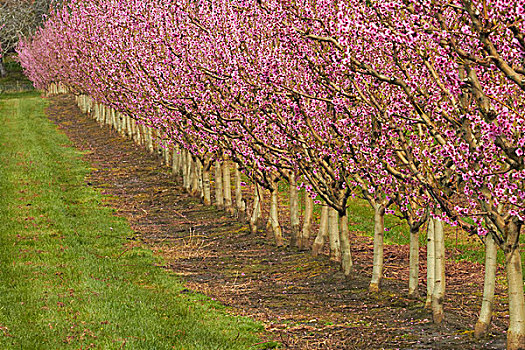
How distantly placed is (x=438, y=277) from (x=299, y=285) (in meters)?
4.05

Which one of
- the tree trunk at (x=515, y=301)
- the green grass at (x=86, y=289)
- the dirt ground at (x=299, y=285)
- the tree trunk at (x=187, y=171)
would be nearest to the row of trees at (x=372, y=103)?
the tree trunk at (x=515, y=301)

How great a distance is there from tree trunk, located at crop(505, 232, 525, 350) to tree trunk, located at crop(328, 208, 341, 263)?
21.3 feet

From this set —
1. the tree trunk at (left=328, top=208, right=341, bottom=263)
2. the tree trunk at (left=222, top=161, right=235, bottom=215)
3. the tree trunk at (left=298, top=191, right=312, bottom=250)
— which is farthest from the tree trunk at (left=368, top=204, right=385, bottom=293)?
the tree trunk at (left=222, top=161, right=235, bottom=215)

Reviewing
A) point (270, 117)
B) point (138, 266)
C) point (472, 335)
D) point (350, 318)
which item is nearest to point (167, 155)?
point (138, 266)

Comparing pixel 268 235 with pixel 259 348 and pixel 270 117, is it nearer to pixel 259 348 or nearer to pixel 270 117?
pixel 270 117

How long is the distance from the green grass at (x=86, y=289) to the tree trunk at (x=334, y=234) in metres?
3.76

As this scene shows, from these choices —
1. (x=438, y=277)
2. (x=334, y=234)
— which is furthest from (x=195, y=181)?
(x=438, y=277)

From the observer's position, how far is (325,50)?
12.4 m

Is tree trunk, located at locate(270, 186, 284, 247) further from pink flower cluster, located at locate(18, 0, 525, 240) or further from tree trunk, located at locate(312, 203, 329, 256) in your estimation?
tree trunk, located at locate(312, 203, 329, 256)

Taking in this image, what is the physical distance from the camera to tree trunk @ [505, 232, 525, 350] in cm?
936

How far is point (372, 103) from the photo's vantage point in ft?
33.3

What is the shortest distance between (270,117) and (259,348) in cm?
499

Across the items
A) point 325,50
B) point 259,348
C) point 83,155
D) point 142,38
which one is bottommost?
point 259,348

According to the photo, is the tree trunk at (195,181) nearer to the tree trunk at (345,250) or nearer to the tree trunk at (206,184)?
the tree trunk at (206,184)
